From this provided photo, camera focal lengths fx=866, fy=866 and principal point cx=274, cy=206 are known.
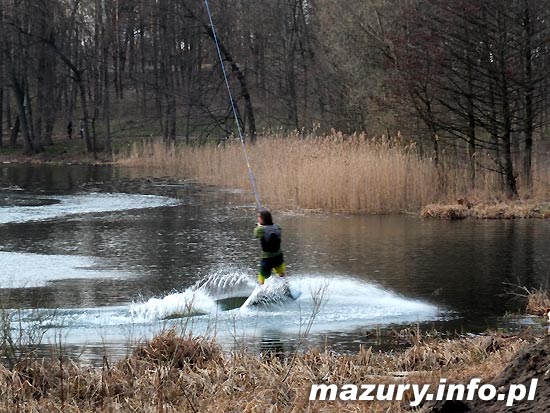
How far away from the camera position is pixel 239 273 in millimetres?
13328

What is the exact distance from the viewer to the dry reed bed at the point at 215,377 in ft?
19.8

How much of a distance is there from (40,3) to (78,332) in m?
Answer: 47.8

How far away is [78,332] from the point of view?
9.82 m

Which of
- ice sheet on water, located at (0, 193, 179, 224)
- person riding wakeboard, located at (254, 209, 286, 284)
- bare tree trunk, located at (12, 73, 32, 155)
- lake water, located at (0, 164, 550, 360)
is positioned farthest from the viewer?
bare tree trunk, located at (12, 73, 32, 155)

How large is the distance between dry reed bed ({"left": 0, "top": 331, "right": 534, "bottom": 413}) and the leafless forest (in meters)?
16.1

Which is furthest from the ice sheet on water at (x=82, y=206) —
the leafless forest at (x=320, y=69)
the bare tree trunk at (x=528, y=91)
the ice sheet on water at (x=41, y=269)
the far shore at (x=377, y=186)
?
the bare tree trunk at (x=528, y=91)

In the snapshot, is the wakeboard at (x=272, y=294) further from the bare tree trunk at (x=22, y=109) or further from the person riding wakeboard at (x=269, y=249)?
the bare tree trunk at (x=22, y=109)

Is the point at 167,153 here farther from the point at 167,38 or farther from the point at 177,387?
the point at 177,387

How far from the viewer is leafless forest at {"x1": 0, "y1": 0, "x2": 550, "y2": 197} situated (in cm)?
2302

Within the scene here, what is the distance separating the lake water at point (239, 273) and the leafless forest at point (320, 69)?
4.98 m

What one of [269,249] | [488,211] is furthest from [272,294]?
[488,211]

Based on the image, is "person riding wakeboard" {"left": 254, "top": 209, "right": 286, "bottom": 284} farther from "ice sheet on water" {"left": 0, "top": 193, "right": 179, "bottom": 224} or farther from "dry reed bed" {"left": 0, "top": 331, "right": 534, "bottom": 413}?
"ice sheet on water" {"left": 0, "top": 193, "right": 179, "bottom": 224}

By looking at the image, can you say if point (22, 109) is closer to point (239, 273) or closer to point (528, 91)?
point (528, 91)

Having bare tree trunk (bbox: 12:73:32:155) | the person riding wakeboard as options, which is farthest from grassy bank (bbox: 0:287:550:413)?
bare tree trunk (bbox: 12:73:32:155)
